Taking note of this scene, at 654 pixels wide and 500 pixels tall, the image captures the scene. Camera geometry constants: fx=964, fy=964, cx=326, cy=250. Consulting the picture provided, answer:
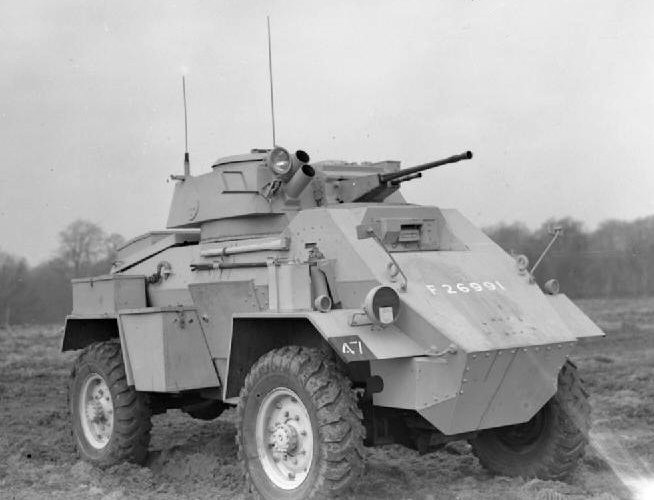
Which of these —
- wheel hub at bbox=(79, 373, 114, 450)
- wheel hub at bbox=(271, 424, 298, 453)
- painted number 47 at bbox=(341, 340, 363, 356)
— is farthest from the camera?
wheel hub at bbox=(79, 373, 114, 450)

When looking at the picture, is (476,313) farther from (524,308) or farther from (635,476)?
(635,476)

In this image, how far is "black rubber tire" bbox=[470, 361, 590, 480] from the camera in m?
7.26

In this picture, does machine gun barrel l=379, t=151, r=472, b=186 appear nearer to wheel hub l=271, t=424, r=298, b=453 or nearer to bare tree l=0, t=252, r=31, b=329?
wheel hub l=271, t=424, r=298, b=453

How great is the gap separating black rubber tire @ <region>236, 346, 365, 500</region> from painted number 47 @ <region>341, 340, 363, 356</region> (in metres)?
0.35

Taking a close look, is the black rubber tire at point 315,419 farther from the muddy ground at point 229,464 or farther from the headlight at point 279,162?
the headlight at point 279,162

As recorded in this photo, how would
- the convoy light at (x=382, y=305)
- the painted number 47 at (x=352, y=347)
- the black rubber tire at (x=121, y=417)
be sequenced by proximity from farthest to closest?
the black rubber tire at (x=121, y=417) → the convoy light at (x=382, y=305) → the painted number 47 at (x=352, y=347)

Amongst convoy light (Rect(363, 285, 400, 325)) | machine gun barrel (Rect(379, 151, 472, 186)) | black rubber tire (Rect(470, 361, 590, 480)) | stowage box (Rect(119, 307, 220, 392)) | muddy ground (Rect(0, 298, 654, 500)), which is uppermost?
machine gun barrel (Rect(379, 151, 472, 186))

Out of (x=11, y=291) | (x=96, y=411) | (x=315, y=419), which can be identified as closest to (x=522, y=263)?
(x=315, y=419)

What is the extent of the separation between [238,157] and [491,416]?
345 cm

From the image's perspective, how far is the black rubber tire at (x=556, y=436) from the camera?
7.26m

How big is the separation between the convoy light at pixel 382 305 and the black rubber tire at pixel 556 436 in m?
1.71

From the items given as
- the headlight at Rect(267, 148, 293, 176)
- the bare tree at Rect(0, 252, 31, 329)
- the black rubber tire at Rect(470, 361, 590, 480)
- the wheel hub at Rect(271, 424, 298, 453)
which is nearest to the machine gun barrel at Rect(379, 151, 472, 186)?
the headlight at Rect(267, 148, 293, 176)

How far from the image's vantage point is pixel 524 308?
7.14 m

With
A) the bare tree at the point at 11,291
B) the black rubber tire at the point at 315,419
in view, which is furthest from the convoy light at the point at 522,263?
the bare tree at the point at 11,291
